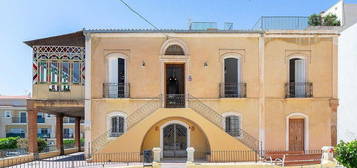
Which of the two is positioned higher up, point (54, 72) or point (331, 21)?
point (331, 21)

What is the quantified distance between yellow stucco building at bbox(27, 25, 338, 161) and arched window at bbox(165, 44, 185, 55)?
0.19 ft

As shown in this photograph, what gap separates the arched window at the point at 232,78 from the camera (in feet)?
68.9

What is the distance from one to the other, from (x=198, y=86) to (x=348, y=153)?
10647 millimetres

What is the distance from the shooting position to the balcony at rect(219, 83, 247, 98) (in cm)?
2077

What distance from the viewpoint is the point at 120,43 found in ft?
67.8

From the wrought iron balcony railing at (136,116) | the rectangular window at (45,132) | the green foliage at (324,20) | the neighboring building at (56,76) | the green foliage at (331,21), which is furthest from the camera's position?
the rectangular window at (45,132)

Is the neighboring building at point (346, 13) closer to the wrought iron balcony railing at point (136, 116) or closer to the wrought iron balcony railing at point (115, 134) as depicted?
the wrought iron balcony railing at point (136, 116)

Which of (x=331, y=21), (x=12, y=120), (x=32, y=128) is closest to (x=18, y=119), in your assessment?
(x=12, y=120)

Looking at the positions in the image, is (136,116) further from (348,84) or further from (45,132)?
(45,132)

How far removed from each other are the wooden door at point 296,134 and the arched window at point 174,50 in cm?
764

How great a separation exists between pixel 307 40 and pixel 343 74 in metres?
9.38

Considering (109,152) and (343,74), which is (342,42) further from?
(109,152)

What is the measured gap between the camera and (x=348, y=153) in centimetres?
1116

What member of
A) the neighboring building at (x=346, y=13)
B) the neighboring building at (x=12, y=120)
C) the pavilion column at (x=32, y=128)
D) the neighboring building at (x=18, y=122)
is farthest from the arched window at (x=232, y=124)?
the neighboring building at (x=12, y=120)
